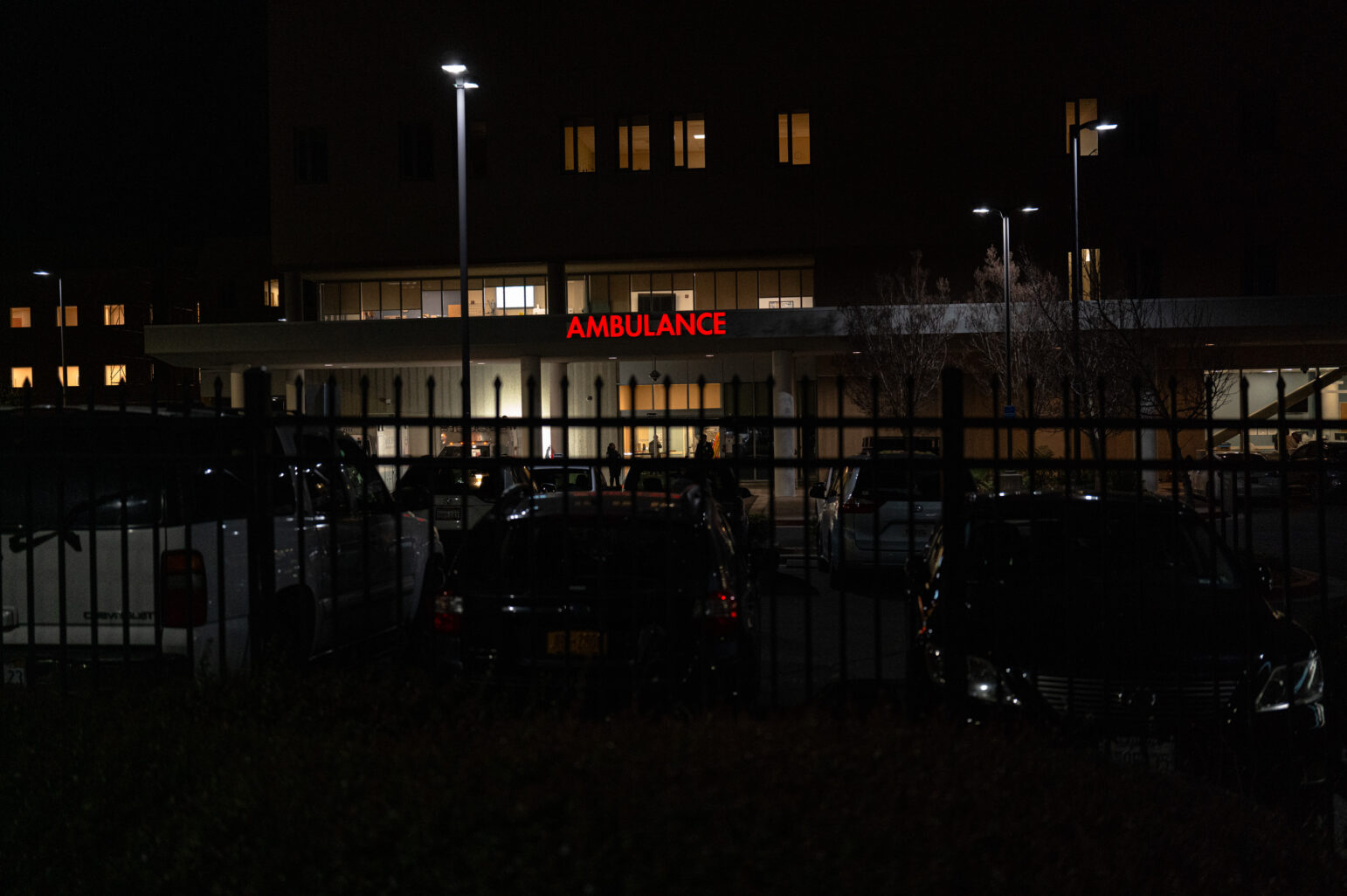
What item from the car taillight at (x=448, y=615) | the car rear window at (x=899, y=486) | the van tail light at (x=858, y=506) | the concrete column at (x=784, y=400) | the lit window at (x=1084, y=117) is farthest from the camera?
the lit window at (x=1084, y=117)

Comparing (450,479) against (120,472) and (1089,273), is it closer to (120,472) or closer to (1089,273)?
(120,472)

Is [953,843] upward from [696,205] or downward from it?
downward

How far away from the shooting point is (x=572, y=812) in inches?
123

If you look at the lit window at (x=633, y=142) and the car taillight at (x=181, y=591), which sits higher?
the lit window at (x=633, y=142)

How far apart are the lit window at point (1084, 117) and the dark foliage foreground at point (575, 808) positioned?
130 feet

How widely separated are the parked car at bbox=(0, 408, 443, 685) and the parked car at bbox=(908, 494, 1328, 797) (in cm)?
262

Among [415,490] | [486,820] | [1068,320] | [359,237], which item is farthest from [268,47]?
[486,820]

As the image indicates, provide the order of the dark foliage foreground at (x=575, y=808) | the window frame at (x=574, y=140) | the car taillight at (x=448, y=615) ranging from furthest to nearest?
the window frame at (x=574, y=140)
the car taillight at (x=448, y=615)
the dark foliage foreground at (x=575, y=808)

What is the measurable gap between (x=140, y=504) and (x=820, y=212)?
36379 mm

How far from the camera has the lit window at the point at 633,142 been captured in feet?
137

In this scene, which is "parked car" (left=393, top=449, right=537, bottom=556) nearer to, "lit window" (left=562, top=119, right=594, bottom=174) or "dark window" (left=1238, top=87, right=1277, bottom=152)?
"lit window" (left=562, top=119, right=594, bottom=174)

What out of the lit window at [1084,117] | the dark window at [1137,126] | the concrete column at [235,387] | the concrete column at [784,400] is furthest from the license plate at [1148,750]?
the concrete column at [235,387]

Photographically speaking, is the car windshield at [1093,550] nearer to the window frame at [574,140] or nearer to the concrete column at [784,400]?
the concrete column at [784,400]

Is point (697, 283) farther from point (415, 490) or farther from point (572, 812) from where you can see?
point (572, 812)
